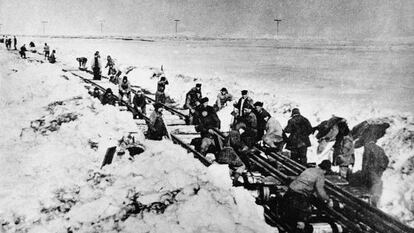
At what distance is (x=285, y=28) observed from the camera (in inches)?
7323

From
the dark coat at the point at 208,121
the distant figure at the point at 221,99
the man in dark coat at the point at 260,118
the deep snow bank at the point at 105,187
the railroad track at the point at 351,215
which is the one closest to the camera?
the railroad track at the point at 351,215

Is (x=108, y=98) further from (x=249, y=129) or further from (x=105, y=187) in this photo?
(x=105, y=187)

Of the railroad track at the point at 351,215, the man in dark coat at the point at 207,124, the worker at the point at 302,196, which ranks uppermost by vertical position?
the man in dark coat at the point at 207,124

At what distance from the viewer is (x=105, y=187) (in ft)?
25.9

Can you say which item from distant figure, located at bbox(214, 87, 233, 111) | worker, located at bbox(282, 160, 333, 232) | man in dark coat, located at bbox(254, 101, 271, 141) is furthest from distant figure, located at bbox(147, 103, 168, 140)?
distant figure, located at bbox(214, 87, 233, 111)

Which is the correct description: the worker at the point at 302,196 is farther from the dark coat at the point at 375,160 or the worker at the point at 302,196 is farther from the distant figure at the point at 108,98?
the distant figure at the point at 108,98

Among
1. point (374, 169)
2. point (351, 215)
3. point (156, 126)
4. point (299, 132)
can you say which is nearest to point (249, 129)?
point (299, 132)

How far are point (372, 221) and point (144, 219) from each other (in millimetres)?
3712

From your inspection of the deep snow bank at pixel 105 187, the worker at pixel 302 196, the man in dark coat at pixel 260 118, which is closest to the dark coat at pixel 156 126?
the deep snow bank at pixel 105 187

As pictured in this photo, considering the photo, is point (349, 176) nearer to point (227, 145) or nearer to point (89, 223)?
point (227, 145)

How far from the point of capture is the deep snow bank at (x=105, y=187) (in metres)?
6.07

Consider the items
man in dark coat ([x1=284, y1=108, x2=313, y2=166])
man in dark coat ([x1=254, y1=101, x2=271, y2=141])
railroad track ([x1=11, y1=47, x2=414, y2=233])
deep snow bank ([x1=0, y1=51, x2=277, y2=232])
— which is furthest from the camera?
man in dark coat ([x1=254, y1=101, x2=271, y2=141])

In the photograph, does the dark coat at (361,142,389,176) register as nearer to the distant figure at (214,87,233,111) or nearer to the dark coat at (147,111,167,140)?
the dark coat at (147,111,167,140)

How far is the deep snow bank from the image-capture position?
239 inches
